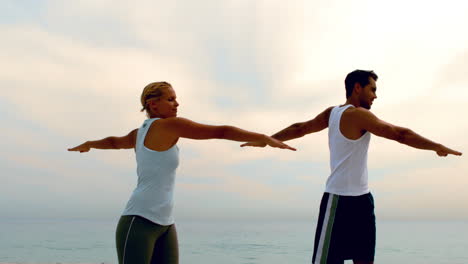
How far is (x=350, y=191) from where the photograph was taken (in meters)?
3.56

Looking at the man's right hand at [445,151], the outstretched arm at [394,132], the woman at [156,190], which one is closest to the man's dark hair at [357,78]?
the outstretched arm at [394,132]

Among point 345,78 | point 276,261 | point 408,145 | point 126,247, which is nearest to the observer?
point 126,247

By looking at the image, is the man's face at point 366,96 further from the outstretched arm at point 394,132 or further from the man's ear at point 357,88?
the outstretched arm at point 394,132

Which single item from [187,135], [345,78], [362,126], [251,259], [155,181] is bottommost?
[251,259]

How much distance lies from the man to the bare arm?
3.10ft

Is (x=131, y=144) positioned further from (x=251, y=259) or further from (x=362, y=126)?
(x=251, y=259)

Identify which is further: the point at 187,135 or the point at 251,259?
the point at 251,259

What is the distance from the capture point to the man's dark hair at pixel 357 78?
3797 mm

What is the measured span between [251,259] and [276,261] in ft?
6.78

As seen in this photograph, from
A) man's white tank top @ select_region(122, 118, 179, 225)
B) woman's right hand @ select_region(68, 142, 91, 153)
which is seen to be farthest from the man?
woman's right hand @ select_region(68, 142, 91, 153)

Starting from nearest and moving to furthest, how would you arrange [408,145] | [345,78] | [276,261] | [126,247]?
1. [126,247]
2. [408,145]
3. [345,78]
4. [276,261]

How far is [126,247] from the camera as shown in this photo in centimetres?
284

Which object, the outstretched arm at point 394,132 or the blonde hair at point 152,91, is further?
the outstretched arm at point 394,132

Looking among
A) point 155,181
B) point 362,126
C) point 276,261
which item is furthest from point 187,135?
point 276,261
